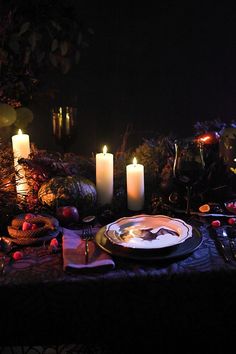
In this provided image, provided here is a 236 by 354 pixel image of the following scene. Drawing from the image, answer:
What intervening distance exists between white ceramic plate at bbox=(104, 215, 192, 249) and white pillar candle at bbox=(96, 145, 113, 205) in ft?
0.76

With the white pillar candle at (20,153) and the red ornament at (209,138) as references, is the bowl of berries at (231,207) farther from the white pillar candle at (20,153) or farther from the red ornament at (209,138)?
the white pillar candle at (20,153)

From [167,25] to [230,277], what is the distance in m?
1.31

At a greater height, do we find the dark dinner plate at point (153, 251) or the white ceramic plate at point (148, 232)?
the white ceramic plate at point (148, 232)

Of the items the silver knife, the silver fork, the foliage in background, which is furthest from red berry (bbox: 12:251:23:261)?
the foliage in background

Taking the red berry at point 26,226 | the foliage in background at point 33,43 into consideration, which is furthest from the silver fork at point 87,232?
the foliage in background at point 33,43

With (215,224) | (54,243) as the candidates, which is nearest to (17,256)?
(54,243)

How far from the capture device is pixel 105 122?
1951 mm

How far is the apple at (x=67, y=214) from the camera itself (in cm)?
120

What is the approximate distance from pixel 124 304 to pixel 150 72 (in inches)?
49.4

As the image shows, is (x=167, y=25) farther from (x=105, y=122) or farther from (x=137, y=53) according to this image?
(x=105, y=122)

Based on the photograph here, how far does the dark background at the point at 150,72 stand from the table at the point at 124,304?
1086 mm

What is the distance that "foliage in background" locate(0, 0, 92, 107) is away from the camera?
1644mm

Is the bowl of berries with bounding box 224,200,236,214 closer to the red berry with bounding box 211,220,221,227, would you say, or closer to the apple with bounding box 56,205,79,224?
the red berry with bounding box 211,220,221,227

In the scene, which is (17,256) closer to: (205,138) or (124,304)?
(124,304)
